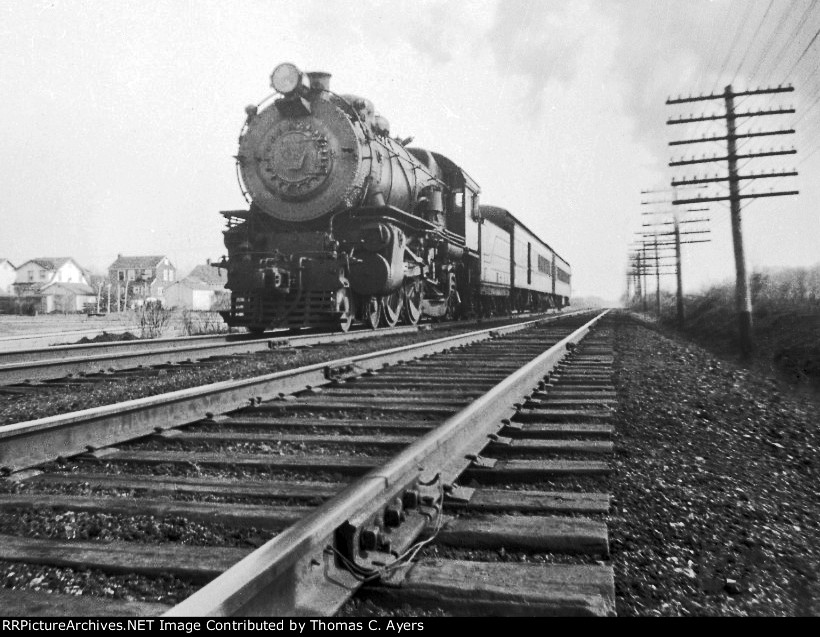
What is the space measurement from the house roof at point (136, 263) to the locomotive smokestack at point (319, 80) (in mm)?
61022

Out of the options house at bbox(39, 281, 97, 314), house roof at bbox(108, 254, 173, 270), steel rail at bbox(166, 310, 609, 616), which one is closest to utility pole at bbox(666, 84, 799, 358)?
steel rail at bbox(166, 310, 609, 616)

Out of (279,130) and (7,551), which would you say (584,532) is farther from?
(279,130)

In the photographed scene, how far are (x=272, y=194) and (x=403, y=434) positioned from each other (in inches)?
313

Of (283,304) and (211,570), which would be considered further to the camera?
(283,304)

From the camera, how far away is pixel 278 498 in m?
2.30

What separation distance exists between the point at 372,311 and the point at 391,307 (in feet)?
3.02

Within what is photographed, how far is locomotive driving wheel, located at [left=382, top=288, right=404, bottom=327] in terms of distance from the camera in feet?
38.2

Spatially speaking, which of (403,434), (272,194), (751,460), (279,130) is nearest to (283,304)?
(272,194)

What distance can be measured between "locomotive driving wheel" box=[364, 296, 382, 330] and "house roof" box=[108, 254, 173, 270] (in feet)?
199

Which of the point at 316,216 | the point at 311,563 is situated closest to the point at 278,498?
the point at 311,563

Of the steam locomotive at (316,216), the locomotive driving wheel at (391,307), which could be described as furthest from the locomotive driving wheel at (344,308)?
the locomotive driving wheel at (391,307)

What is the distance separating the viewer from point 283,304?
33.3ft

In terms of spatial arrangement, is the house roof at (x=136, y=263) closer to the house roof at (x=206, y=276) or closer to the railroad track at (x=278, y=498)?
the house roof at (x=206, y=276)
